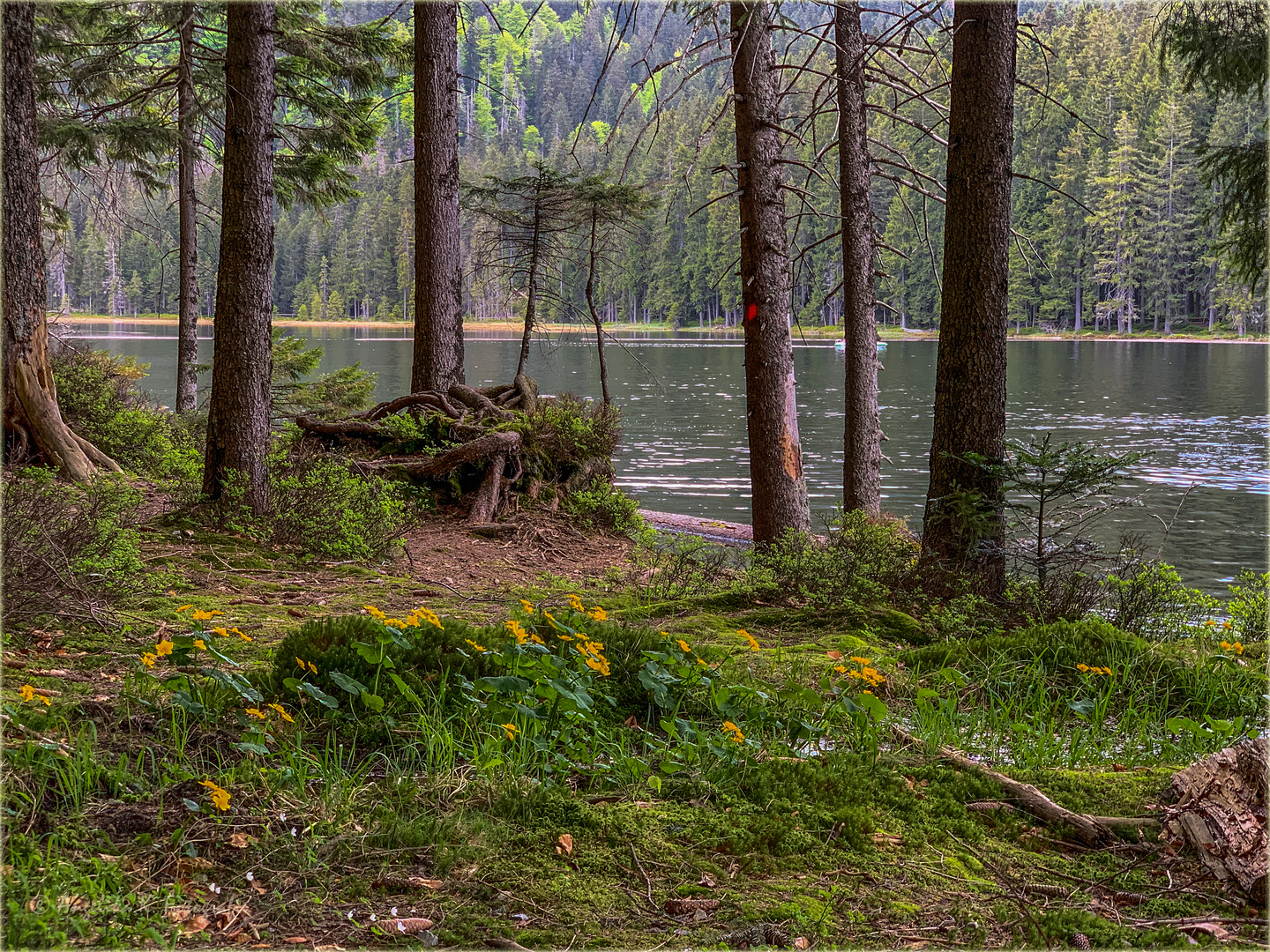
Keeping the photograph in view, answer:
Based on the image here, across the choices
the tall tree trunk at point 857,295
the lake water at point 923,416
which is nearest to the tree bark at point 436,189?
the lake water at point 923,416

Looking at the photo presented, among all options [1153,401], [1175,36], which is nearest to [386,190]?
[1153,401]

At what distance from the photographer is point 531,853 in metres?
2.43

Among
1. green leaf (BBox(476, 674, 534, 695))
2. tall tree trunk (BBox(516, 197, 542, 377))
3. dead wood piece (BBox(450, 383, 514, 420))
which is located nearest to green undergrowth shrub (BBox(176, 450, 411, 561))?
dead wood piece (BBox(450, 383, 514, 420))

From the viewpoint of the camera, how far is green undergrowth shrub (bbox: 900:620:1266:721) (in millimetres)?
4070

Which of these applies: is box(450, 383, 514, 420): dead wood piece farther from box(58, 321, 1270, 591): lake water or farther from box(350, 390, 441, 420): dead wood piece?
box(58, 321, 1270, 591): lake water

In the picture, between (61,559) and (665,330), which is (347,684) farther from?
(665,330)

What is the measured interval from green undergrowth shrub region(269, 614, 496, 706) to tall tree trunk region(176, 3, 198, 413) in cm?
1291

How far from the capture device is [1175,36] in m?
8.58

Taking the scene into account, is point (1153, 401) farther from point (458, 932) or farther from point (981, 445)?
point (458, 932)

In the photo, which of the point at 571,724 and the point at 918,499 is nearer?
the point at 571,724

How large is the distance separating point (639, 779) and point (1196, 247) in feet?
241

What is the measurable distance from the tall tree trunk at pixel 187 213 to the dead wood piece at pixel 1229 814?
48.8 ft

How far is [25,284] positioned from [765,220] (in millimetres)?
5888

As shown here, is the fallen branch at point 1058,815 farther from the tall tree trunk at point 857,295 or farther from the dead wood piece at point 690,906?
the tall tree trunk at point 857,295
